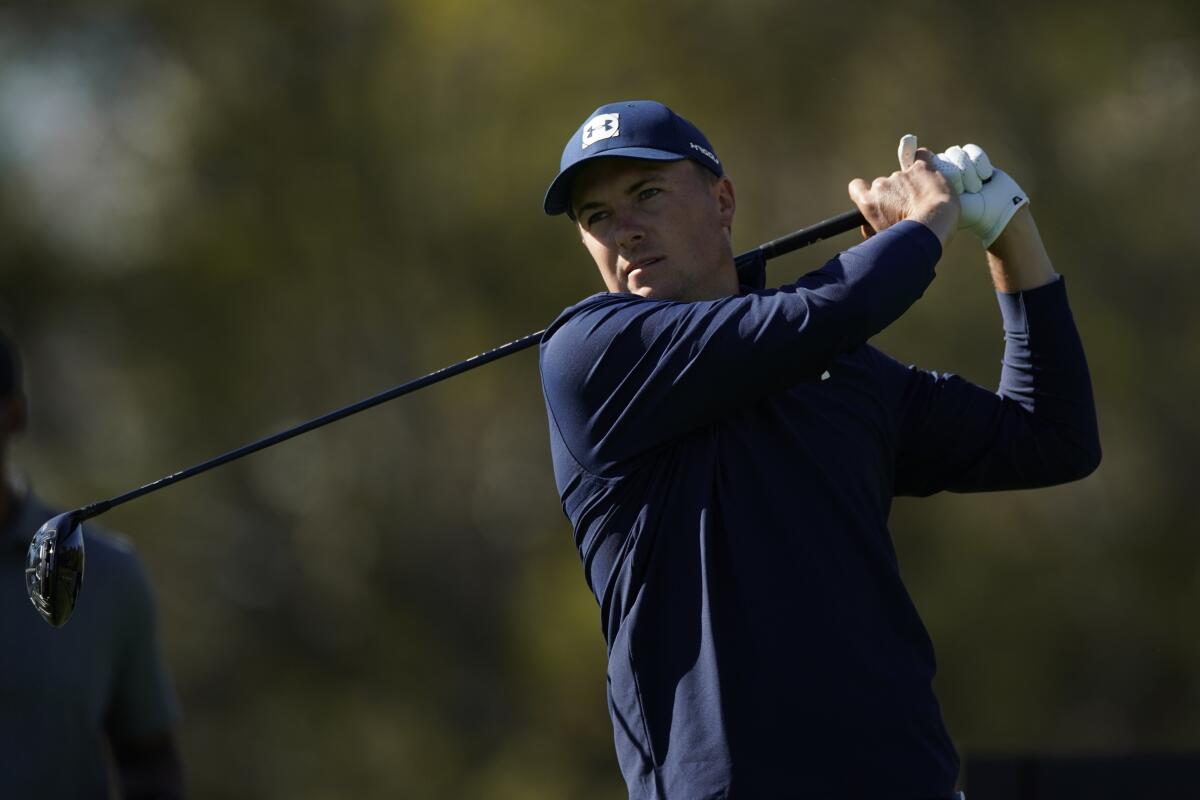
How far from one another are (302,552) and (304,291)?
5.07 feet

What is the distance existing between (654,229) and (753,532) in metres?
0.61

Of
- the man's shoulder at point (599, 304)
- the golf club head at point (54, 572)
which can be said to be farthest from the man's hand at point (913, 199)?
the golf club head at point (54, 572)

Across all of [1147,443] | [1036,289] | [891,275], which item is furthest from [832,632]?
[1147,443]

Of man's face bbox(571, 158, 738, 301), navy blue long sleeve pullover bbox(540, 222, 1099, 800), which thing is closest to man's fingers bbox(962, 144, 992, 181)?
navy blue long sleeve pullover bbox(540, 222, 1099, 800)

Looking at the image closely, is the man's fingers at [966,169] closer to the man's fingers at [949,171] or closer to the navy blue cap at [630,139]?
the man's fingers at [949,171]

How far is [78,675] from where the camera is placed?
3971mm

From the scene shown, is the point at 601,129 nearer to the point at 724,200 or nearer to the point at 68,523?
the point at 724,200

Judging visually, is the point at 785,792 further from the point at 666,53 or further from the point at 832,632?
the point at 666,53

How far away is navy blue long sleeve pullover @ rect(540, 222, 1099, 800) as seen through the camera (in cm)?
243

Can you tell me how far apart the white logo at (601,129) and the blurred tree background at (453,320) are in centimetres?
700

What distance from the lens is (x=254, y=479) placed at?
428 inches

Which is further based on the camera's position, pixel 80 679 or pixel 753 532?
pixel 80 679

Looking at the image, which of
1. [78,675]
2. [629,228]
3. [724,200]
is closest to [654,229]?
[629,228]

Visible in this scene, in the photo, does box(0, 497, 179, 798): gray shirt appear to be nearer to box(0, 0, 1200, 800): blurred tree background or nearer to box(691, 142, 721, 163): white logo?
box(691, 142, 721, 163): white logo
